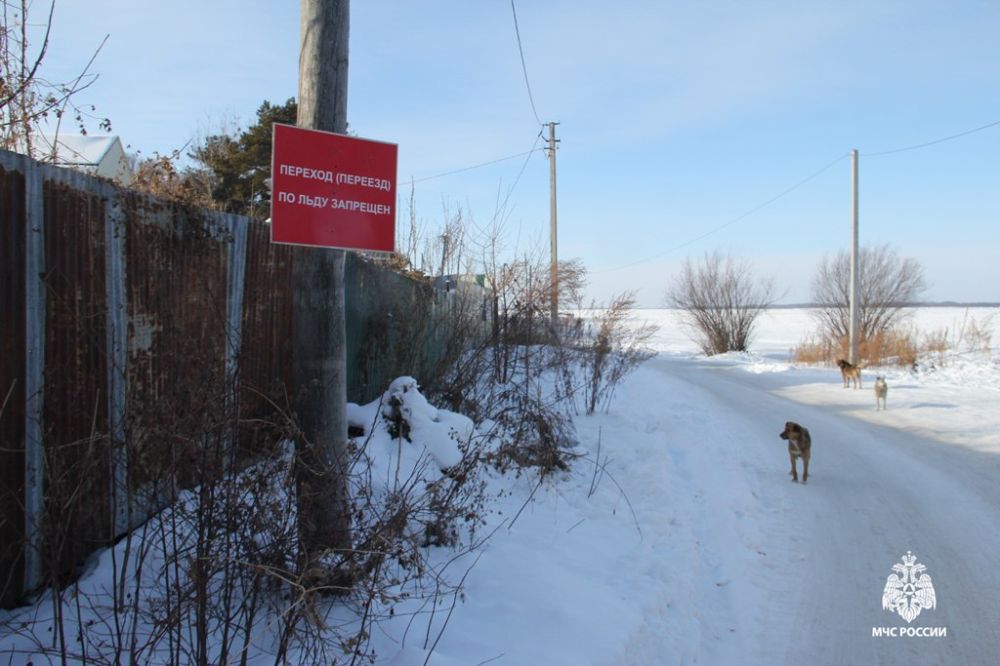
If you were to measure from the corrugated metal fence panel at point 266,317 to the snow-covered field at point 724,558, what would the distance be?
67.6 inches

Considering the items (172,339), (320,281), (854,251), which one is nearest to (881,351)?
(854,251)

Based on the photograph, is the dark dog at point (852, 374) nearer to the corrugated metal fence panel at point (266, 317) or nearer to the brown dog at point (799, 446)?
the brown dog at point (799, 446)

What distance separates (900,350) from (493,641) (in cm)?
2353

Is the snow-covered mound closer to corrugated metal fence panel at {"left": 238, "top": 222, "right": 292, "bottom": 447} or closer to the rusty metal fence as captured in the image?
corrugated metal fence panel at {"left": 238, "top": 222, "right": 292, "bottom": 447}

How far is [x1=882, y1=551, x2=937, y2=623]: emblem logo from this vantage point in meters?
4.19

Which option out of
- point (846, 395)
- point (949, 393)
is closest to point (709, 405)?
point (846, 395)

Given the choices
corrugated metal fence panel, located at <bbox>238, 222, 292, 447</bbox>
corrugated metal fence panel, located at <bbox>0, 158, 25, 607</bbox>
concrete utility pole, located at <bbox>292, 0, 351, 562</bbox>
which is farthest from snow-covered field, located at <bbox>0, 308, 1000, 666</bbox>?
corrugated metal fence panel, located at <bbox>238, 222, 292, 447</bbox>

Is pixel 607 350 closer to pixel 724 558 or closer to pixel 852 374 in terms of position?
pixel 724 558

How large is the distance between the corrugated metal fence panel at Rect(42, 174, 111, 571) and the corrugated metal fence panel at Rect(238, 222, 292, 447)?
1095mm

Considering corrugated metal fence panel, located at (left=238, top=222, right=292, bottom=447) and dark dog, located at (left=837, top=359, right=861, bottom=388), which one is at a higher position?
corrugated metal fence panel, located at (left=238, top=222, right=292, bottom=447)

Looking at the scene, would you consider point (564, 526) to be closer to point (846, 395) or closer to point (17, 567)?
point (17, 567)

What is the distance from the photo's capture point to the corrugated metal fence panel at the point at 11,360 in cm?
272

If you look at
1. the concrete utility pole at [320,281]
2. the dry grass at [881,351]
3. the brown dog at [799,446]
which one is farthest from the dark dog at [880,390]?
the concrete utility pole at [320,281]

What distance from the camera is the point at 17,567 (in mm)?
2826
